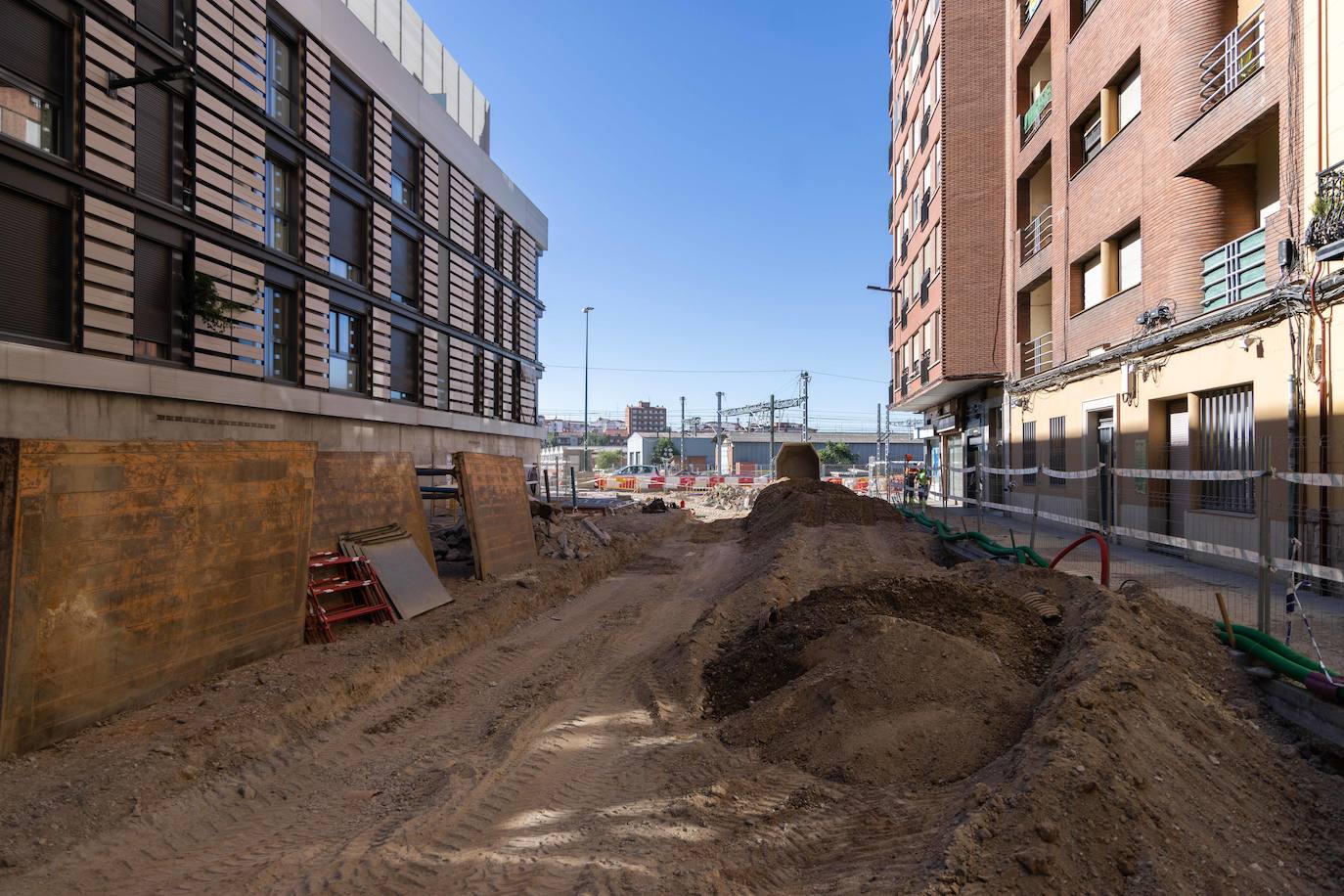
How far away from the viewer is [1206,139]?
447 inches

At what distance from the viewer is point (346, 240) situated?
17.9 metres

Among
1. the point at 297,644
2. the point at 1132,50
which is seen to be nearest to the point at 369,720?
the point at 297,644

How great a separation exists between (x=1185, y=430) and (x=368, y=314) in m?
18.6

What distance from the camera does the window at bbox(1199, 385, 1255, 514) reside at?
1054 cm

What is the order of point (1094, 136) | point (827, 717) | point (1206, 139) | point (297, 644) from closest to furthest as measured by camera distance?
point (827, 717)
point (297, 644)
point (1206, 139)
point (1094, 136)

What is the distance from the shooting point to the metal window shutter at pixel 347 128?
1753cm

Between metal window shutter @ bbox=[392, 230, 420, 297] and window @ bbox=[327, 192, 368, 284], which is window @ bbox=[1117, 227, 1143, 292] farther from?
metal window shutter @ bbox=[392, 230, 420, 297]

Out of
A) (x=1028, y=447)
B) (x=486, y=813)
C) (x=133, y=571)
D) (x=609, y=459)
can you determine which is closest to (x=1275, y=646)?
(x=486, y=813)

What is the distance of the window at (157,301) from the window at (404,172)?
8627 millimetres

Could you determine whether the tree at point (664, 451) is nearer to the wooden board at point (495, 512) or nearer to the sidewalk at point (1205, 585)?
the sidewalk at point (1205, 585)

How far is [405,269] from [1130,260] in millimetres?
18962

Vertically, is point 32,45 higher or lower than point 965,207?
lower

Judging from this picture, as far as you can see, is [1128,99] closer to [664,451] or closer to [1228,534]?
[1228,534]

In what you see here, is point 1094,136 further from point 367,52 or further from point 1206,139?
point 367,52
